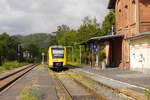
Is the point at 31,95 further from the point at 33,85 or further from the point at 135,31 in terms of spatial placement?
the point at 135,31

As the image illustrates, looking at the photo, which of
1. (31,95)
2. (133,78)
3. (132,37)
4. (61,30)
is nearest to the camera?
(31,95)

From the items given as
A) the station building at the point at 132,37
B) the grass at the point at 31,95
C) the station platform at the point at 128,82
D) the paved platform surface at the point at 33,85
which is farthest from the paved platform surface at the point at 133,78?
the grass at the point at 31,95

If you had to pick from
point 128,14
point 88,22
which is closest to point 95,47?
point 128,14

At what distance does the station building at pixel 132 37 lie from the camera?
27.4m

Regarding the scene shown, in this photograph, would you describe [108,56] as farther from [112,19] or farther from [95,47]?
[112,19]

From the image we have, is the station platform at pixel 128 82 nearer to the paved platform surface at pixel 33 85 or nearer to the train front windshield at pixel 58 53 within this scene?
the paved platform surface at pixel 33 85

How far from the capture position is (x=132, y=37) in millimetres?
29672

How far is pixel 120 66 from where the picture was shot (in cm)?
3750

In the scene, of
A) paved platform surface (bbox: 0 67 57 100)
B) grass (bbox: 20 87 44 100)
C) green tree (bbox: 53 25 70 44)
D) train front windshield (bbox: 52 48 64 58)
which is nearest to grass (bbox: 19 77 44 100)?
grass (bbox: 20 87 44 100)

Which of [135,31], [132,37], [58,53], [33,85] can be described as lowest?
[33,85]

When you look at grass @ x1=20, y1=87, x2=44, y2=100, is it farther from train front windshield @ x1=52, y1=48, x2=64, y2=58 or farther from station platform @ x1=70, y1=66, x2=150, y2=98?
train front windshield @ x1=52, y1=48, x2=64, y2=58

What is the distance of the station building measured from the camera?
27.4 metres

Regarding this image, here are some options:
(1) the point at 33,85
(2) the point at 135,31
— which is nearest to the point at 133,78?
(1) the point at 33,85

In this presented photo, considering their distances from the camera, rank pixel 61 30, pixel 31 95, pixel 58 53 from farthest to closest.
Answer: pixel 61 30 → pixel 58 53 → pixel 31 95
